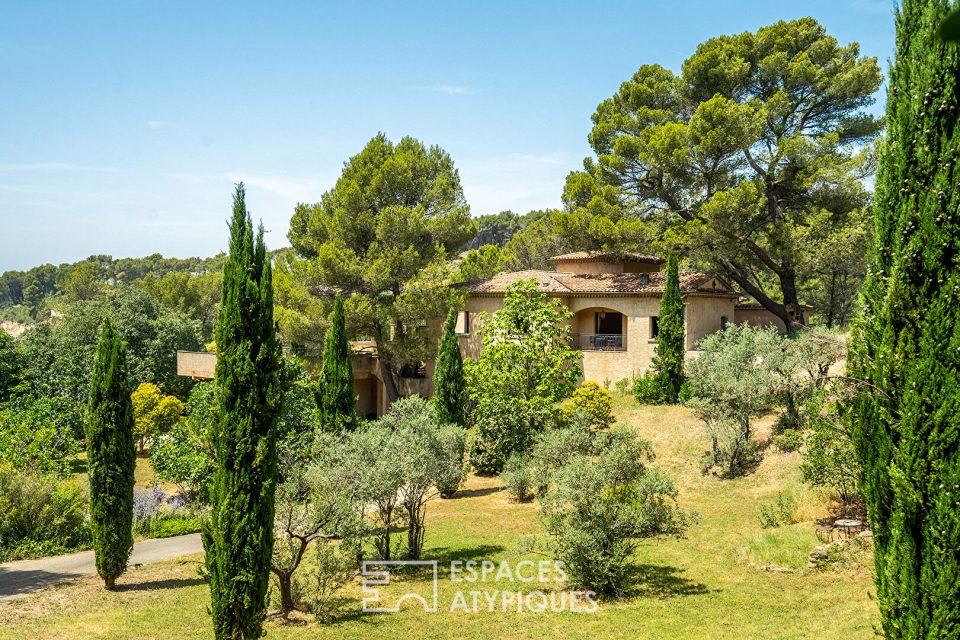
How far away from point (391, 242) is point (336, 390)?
8.71 m

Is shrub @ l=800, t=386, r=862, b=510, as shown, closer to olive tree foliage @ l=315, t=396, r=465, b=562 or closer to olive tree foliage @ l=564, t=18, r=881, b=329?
olive tree foliage @ l=315, t=396, r=465, b=562

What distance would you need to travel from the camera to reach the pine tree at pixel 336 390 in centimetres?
2548

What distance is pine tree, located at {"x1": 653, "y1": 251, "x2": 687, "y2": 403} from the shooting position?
27266 millimetres

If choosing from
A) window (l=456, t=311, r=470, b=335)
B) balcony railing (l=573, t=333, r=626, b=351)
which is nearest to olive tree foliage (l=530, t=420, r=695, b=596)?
balcony railing (l=573, t=333, r=626, b=351)

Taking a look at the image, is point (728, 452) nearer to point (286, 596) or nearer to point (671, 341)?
point (671, 341)

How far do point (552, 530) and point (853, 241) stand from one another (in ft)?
70.9

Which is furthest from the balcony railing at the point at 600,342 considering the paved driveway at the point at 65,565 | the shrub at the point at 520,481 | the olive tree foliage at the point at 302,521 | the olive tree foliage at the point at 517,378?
the olive tree foliage at the point at 302,521

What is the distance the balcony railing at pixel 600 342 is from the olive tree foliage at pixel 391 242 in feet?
21.3

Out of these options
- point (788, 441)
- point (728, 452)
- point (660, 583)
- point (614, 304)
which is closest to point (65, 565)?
point (660, 583)

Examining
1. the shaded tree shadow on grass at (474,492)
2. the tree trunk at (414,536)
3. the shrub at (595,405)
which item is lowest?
the shaded tree shadow on grass at (474,492)

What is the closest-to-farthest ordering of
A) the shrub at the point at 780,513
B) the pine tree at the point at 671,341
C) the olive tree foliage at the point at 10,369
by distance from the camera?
1. the shrub at the point at 780,513
2. the olive tree foliage at the point at 10,369
3. the pine tree at the point at 671,341

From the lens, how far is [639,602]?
39.6 feet

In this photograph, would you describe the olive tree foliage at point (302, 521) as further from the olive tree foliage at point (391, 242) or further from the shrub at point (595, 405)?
the olive tree foliage at point (391, 242)

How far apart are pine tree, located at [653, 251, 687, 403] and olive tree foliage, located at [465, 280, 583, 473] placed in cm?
335
